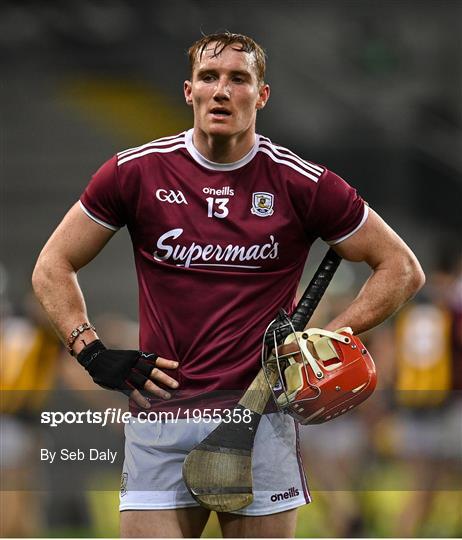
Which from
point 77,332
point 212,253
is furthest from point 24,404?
point 212,253

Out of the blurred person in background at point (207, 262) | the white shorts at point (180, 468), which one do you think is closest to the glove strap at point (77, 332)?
the blurred person in background at point (207, 262)

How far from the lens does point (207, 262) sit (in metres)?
A: 3.77

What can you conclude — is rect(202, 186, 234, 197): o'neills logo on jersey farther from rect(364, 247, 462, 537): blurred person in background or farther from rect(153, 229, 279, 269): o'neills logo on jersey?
rect(364, 247, 462, 537): blurred person in background

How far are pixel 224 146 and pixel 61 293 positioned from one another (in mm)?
743

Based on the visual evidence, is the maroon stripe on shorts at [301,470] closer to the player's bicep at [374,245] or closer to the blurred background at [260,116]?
the player's bicep at [374,245]

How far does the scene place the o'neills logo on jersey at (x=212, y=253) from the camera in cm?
376

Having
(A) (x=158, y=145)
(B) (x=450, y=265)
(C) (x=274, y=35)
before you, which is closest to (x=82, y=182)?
(C) (x=274, y=35)

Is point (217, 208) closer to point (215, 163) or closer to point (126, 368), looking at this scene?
point (215, 163)

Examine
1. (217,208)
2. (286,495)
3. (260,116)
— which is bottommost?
(286,495)

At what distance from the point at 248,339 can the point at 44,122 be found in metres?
12.7

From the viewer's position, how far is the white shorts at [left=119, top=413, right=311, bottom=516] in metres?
3.69

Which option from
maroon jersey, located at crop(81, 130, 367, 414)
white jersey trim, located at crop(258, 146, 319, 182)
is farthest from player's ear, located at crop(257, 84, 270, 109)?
maroon jersey, located at crop(81, 130, 367, 414)

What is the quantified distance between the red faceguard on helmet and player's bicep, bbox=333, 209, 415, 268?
0.87ft

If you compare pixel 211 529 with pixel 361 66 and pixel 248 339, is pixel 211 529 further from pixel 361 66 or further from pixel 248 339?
pixel 361 66
